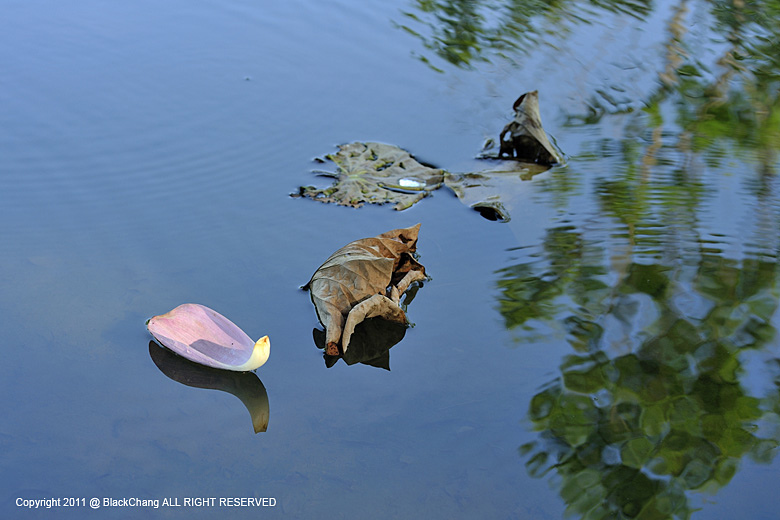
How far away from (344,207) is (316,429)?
2.85ft

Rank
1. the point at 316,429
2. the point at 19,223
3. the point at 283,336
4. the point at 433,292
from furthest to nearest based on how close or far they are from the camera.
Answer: the point at 19,223 < the point at 433,292 < the point at 283,336 < the point at 316,429

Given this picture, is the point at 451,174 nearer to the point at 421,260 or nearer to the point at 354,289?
the point at 421,260

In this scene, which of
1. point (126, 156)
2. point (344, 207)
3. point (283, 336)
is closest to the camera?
point (283, 336)

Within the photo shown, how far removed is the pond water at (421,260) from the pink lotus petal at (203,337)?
0.05 meters

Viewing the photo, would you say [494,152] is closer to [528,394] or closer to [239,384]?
[528,394]

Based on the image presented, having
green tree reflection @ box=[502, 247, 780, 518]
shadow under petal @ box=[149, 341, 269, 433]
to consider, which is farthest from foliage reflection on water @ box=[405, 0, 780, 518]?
shadow under petal @ box=[149, 341, 269, 433]

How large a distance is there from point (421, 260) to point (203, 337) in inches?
24.6

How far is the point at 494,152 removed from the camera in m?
2.41

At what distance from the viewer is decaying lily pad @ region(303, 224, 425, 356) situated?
63.8 inches

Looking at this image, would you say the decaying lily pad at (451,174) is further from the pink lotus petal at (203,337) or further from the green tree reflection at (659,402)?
the pink lotus petal at (203,337)

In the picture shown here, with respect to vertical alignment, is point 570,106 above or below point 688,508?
above

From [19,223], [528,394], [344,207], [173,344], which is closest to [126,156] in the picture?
[19,223]

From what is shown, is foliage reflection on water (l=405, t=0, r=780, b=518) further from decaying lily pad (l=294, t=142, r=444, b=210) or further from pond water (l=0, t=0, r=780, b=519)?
decaying lily pad (l=294, t=142, r=444, b=210)

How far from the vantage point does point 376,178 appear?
7.38 feet
